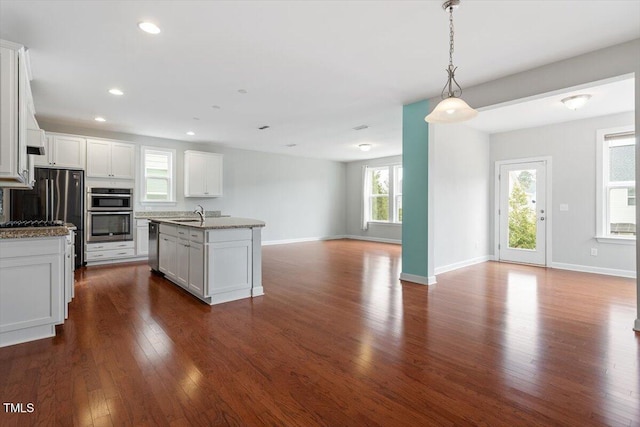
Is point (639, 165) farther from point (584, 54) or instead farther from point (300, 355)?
point (300, 355)

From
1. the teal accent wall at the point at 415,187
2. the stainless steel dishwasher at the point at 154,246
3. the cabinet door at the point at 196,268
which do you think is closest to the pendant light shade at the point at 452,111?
the teal accent wall at the point at 415,187

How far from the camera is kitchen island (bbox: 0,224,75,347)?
102 inches

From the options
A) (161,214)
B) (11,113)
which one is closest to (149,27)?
(11,113)

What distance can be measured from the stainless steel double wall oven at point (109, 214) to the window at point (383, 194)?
6.61m

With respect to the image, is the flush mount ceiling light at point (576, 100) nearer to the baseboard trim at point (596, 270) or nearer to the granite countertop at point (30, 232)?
the baseboard trim at point (596, 270)

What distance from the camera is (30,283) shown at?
106 inches

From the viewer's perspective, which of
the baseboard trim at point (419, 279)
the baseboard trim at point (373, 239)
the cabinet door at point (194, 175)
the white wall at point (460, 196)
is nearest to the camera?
the baseboard trim at point (419, 279)

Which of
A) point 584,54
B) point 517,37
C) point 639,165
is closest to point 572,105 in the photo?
point 584,54

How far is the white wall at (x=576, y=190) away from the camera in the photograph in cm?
536

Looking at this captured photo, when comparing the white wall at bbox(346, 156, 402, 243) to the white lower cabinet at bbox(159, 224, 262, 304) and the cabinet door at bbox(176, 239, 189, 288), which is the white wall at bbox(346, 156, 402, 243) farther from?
the cabinet door at bbox(176, 239, 189, 288)

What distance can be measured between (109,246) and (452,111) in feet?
20.9

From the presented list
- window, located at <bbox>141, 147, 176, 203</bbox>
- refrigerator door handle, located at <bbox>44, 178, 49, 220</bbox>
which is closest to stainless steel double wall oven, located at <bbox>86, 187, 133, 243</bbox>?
window, located at <bbox>141, 147, 176, 203</bbox>

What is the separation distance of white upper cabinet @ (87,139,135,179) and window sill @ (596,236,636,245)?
8.62 metres

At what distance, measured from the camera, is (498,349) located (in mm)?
2596
